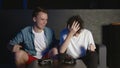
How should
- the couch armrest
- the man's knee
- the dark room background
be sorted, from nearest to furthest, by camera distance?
the man's knee < the couch armrest < the dark room background

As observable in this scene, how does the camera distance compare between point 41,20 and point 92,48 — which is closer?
point 92,48

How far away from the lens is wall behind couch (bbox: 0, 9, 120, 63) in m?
4.72

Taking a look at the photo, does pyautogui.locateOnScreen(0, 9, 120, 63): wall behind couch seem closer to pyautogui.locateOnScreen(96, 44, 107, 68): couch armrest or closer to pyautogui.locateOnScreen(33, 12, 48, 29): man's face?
pyautogui.locateOnScreen(33, 12, 48, 29): man's face

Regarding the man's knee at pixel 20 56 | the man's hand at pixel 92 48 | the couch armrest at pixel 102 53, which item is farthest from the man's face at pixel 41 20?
the couch armrest at pixel 102 53

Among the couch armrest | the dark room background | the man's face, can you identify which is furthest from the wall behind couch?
the couch armrest

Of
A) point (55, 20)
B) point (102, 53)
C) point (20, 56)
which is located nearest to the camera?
point (20, 56)

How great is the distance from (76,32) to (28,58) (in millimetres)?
697

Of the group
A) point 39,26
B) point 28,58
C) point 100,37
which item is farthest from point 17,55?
point 100,37

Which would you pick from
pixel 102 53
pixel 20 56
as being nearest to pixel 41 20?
pixel 20 56

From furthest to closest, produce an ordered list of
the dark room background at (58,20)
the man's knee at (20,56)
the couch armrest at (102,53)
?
the dark room background at (58,20), the couch armrest at (102,53), the man's knee at (20,56)

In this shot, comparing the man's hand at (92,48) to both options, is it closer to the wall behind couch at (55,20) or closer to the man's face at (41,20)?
the man's face at (41,20)

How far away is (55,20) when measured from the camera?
15.6 feet

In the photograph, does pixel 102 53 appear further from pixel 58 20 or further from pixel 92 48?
pixel 58 20

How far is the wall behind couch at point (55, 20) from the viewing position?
472 cm
